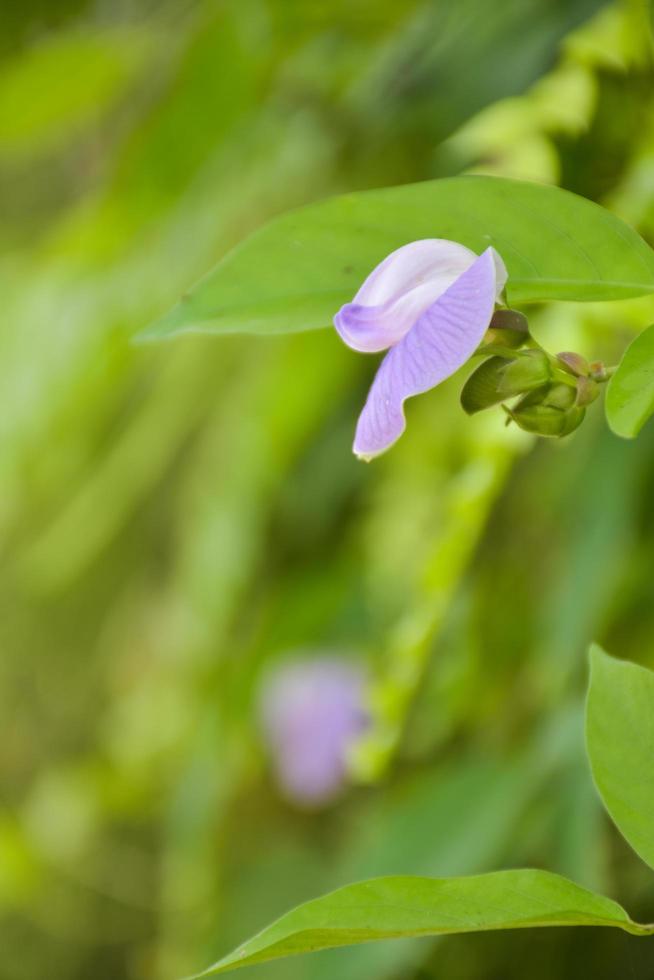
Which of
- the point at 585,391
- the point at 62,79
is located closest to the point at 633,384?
the point at 585,391

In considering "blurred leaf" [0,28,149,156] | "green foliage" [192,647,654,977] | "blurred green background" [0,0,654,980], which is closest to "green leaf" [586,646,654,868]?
"green foliage" [192,647,654,977]

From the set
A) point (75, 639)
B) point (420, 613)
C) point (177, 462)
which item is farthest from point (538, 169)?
point (75, 639)

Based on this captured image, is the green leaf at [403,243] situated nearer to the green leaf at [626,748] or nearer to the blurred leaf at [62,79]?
the green leaf at [626,748]

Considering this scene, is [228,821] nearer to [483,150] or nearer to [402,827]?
[402,827]

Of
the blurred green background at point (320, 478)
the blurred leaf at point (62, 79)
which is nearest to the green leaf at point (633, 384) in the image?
the blurred green background at point (320, 478)

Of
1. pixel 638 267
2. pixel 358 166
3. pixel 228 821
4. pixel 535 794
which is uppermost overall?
pixel 638 267

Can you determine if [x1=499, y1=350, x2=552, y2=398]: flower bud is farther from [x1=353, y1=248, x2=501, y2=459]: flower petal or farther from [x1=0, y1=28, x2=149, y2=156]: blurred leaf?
[x1=0, y1=28, x2=149, y2=156]: blurred leaf

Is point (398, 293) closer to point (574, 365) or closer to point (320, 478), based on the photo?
point (574, 365)
